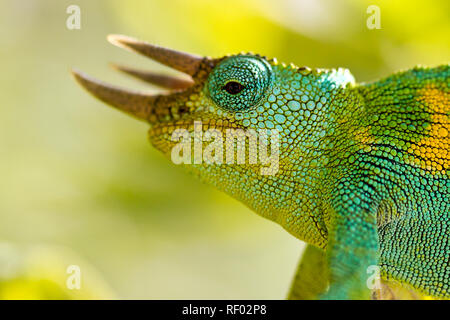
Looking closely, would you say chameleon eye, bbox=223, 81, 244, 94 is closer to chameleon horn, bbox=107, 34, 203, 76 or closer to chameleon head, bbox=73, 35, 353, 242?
chameleon head, bbox=73, 35, 353, 242

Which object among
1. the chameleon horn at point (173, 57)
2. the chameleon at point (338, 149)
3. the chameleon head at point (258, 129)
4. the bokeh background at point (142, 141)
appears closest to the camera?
the chameleon at point (338, 149)

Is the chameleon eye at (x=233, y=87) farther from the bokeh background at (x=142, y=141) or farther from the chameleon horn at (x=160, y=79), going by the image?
the bokeh background at (x=142, y=141)

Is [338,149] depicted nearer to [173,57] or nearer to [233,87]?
[233,87]

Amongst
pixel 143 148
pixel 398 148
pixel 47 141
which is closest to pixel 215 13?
pixel 143 148

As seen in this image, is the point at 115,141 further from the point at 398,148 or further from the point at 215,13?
the point at 398,148

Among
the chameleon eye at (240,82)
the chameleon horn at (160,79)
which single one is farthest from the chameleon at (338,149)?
the chameleon horn at (160,79)

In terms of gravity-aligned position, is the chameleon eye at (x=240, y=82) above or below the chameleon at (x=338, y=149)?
above
